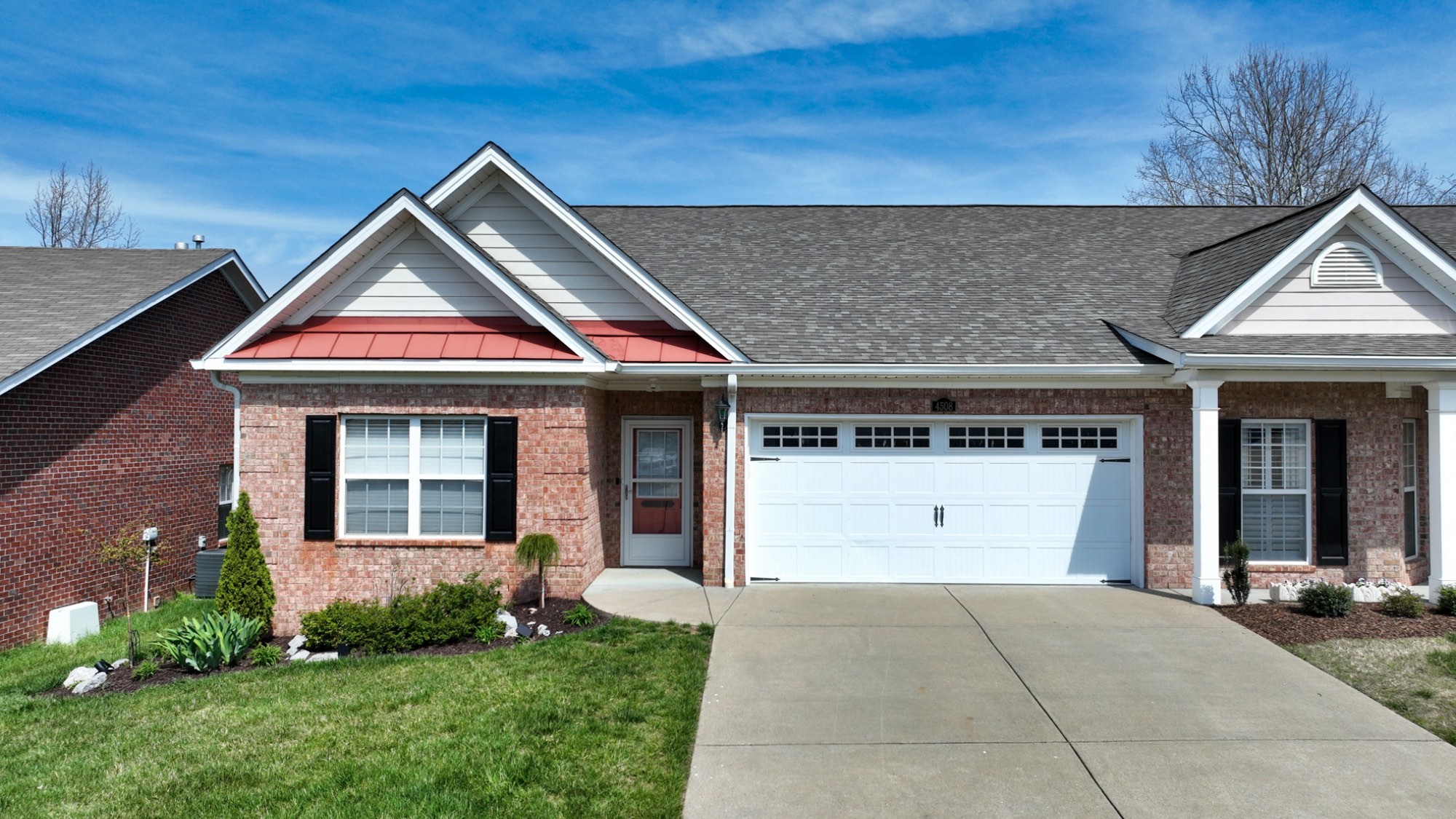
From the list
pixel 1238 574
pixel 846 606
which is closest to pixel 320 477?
pixel 846 606

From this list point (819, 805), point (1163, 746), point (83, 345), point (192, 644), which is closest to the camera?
point (819, 805)

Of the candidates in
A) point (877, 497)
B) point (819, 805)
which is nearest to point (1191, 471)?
point (877, 497)

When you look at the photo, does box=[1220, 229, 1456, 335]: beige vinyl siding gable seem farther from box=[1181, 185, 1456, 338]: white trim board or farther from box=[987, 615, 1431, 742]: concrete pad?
box=[987, 615, 1431, 742]: concrete pad

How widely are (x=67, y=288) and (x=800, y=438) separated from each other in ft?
38.5

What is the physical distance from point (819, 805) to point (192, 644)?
6.86m

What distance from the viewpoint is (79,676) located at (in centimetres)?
833

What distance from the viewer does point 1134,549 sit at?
1073cm

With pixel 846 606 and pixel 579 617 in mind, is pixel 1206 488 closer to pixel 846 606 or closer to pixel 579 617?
pixel 846 606

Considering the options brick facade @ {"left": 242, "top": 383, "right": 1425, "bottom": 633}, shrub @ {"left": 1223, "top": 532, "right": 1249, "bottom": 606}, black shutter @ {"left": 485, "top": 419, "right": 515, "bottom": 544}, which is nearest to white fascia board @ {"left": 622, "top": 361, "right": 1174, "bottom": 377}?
brick facade @ {"left": 242, "top": 383, "right": 1425, "bottom": 633}

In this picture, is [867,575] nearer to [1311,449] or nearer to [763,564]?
[763,564]

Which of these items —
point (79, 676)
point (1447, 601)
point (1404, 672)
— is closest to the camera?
point (1404, 672)

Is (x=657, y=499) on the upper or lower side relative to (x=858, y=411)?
lower

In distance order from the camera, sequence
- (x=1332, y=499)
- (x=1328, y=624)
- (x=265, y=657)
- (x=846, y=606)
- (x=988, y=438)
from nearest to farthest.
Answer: (x=265, y=657) → (x=1328, y=624) → (x=846, y=606) → (x=1332, y=499) → (x=988, y=438)

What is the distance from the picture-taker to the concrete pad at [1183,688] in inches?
242
